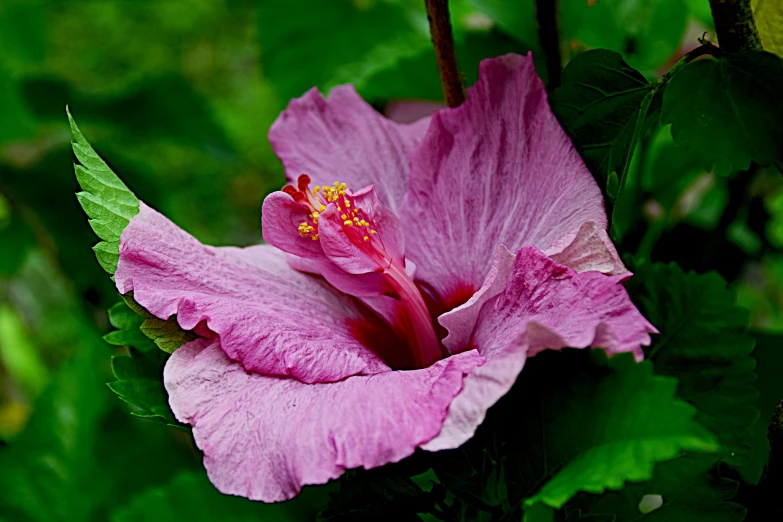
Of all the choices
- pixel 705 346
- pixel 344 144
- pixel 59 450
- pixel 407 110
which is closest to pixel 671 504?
pixel 705 346

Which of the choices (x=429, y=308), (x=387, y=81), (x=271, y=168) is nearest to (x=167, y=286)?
(x=429, y=308)

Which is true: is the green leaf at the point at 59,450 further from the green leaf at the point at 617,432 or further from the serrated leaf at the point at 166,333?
the green leaf at the point at 617,432

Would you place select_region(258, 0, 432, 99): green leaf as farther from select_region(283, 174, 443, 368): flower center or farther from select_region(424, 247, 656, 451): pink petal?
select_region(424, 247, 656, 451): pink petal

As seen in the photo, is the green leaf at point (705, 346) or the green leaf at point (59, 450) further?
the green leaf at point (59, 450)

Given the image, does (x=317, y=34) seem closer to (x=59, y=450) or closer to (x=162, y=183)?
(x=162, y=183)

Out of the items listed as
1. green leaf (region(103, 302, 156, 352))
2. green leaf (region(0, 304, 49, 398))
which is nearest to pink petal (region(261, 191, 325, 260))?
green leaf (region(103, 302, 156, 352))

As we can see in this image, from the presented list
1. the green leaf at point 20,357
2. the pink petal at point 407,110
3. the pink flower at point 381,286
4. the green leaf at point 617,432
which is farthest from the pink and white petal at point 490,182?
the green leaf at point 20,357

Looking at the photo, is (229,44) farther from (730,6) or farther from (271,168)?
(730,6)
